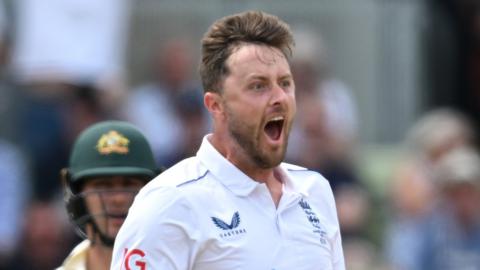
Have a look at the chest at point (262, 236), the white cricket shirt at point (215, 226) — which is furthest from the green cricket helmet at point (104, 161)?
the chest at point (262, 236)

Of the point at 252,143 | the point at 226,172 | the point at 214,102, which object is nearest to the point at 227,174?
the point at 226,172

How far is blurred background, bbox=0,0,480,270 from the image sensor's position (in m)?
12.0

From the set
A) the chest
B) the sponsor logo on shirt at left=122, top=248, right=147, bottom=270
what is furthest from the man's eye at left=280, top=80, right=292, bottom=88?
the sponsor logo on shirt at left=122, top=248, right=147, bottom=270

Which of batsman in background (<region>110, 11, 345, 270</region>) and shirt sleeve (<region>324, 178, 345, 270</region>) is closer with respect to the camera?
batsman in background (<region>110, 11, 345, 270</region>)

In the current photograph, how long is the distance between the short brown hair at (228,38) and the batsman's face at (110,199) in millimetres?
1323

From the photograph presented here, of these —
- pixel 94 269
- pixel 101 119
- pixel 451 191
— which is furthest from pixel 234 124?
pixel 101 119

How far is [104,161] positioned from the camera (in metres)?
7.71

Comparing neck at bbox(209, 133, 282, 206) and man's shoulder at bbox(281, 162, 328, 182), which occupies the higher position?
neck at bbox(209, 133, 282, 206)

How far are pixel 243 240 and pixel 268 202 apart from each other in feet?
0.86

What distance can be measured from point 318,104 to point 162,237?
653 cm

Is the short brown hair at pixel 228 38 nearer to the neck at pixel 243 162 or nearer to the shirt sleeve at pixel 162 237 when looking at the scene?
the neck at pixel 243 162

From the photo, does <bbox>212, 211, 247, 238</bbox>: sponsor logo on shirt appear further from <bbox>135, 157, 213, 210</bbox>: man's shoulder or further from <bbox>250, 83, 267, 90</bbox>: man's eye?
<bbox>250, 83, 267, 90</bbox>: man's eye

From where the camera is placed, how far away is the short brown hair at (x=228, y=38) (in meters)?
6.34

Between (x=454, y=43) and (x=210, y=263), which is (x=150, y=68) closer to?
(x=454, y=43)
